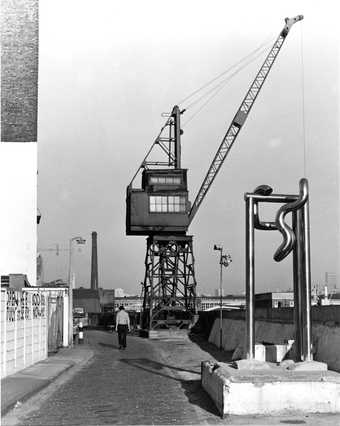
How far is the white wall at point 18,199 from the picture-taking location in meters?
31.2

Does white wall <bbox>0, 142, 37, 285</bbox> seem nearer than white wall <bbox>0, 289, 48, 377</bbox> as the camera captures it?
No

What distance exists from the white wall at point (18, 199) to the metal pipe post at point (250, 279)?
2058 cm

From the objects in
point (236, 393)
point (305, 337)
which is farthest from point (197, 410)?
point (305, 337)

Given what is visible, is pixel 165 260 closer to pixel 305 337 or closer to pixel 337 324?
pixel 337 324

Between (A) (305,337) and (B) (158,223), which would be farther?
(B) (158,223)

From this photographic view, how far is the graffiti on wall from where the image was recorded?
1557cm

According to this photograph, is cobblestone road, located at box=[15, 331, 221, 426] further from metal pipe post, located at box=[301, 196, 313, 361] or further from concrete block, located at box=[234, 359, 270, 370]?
metal pipe post, located at box=[301, 196, 313, 361]

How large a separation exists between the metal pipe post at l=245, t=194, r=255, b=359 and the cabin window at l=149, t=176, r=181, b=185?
36772 millimetres

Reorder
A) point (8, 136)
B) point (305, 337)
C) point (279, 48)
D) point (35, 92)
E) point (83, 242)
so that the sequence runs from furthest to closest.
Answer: point (279, 48) → point (83, 242) → point (8, 136) → point (35, 92) → point (305, 337)

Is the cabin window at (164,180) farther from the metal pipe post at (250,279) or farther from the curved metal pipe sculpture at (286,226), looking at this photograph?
the curved metal pipe sculpture at (286,226)

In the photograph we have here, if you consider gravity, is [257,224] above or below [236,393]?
above

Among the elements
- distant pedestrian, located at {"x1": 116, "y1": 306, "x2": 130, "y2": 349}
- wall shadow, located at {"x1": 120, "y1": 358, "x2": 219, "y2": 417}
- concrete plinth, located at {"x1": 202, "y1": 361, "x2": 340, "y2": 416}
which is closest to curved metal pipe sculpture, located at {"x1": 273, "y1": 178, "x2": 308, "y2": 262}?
concrete plinth, located at {"x1": 202, "y1": 361, "x2": 340, "y2": 416}

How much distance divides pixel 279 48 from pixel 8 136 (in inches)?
1184

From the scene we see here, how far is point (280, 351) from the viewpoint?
43.3ft
